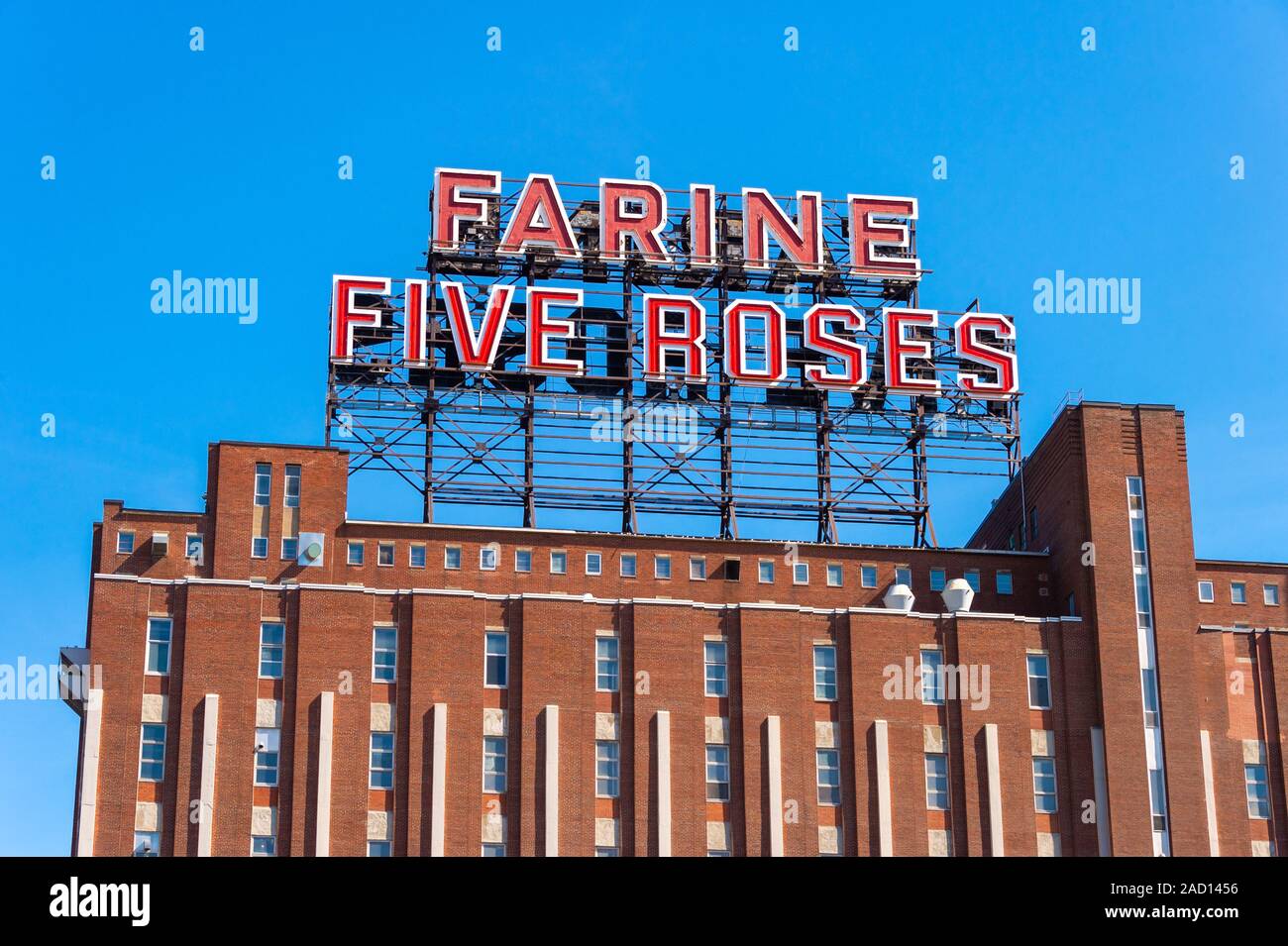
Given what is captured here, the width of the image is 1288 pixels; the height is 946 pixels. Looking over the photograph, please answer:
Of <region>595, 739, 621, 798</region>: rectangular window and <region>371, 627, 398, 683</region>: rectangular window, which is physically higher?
<region>371, 627, 398, 683</region>: rectangular window

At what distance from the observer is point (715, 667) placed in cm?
10388

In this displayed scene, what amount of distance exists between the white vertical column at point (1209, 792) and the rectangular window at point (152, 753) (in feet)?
156

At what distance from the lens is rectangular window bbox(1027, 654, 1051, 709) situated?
10556 cm

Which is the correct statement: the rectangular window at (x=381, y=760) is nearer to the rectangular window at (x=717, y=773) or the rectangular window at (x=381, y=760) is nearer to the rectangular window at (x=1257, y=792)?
the rectangular window at (x=717, y=773)

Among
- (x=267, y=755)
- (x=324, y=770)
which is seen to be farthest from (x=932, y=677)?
(x=267, y=755)

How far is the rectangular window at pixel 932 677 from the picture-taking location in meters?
105

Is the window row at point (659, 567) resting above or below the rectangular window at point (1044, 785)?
above

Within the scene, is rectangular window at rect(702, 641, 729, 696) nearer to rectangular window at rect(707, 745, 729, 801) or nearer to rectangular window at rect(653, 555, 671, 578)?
rectangular window at rect(707, 745, 729, 801)

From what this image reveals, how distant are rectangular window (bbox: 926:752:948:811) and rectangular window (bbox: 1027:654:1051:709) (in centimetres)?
530

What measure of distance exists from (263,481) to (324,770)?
16.0 m

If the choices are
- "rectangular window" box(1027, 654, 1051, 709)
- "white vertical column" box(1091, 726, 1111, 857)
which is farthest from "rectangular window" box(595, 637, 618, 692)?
"white vertical column" box(1091, 726, 1111, 857)

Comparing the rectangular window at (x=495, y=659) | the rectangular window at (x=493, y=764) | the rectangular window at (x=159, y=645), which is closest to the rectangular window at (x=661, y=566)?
the rectangular window at (x=495, y=659)
